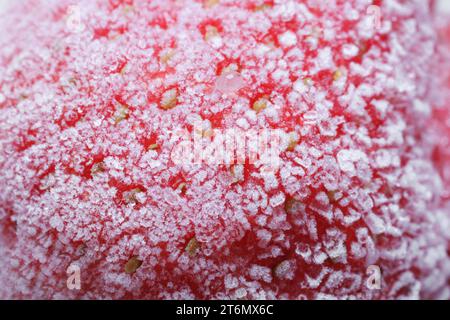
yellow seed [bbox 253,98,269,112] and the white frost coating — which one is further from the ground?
yellow seed [bbox 253,98,269,112]

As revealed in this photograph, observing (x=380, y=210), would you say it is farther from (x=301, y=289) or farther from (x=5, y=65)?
(x=5, y=65)

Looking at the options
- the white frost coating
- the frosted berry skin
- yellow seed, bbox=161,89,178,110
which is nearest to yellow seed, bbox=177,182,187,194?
the frosted berry skin

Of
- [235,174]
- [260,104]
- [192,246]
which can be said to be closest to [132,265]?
[192,246]

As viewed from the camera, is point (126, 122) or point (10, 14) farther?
point (10, 14)

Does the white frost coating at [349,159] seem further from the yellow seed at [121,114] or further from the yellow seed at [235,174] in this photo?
the yellow seed at [121,114]

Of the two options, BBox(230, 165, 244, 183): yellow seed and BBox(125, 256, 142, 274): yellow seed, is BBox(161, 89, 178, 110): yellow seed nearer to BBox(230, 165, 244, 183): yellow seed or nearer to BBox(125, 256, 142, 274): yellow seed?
BBox(230, 165, 244, 183): yellow seed

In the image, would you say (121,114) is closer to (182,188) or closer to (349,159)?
(182,188)

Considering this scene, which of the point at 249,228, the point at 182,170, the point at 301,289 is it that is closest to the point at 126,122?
the point at 182,170
